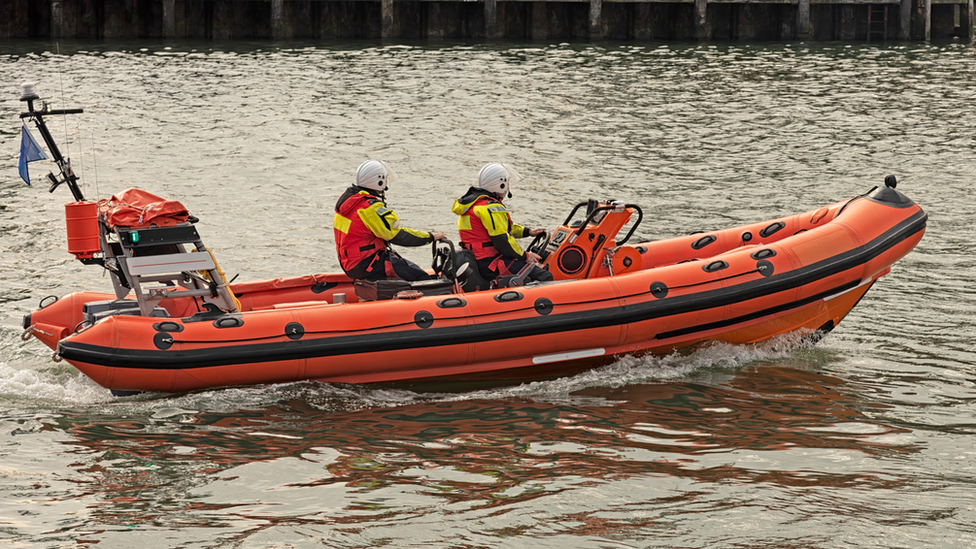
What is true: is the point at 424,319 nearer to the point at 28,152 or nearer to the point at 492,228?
the point at 492,228

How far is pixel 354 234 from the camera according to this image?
24.1 ft

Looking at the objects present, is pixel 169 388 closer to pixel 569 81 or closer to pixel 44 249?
pixel 44 249

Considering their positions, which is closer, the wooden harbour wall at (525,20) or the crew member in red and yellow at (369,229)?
the crew member in red and yellow at (369,229)

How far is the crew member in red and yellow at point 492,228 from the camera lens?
7379mm

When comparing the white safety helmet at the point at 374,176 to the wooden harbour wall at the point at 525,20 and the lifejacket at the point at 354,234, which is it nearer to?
the lifejacket at the point at 354,234

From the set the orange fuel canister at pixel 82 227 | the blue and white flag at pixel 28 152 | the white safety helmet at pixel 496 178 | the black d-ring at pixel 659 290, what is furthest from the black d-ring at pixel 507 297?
the blue and white flag at pixel 28 152

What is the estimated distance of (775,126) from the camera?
1670cm

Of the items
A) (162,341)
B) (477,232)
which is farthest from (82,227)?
(477,232)

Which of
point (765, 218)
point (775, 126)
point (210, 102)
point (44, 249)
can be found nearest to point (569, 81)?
point (775, 126)

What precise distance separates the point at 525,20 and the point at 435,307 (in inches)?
825

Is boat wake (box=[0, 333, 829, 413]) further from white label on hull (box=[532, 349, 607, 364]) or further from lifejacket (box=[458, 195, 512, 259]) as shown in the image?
lifejacket (box=[458, 195, 512, 259])

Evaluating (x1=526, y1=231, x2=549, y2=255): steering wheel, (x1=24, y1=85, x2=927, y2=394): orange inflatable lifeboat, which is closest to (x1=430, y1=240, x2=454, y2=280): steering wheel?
(x1=24, y1=85, x2=927, y2=394): orange inflatable lifeboat

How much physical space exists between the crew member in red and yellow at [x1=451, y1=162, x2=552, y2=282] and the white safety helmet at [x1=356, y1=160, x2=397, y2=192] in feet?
1.67

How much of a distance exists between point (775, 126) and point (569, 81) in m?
5.15
